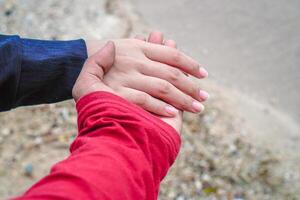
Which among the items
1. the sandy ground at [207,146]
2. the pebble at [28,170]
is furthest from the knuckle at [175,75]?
the pebble at [28,170]

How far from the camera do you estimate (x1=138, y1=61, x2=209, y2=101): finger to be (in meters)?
1.04

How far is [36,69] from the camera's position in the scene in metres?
1.05

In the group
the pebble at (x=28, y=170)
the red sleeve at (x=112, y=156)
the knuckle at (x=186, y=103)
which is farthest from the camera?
the pebble at (x=28, y=170)

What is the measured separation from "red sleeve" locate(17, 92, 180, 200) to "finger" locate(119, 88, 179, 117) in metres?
0.03

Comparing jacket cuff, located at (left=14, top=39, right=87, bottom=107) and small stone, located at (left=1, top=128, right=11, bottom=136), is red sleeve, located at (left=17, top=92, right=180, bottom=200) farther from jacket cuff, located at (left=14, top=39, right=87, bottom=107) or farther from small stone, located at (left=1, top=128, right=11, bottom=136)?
small stone, located at (left=1, top=128, right=11, bottom=136)

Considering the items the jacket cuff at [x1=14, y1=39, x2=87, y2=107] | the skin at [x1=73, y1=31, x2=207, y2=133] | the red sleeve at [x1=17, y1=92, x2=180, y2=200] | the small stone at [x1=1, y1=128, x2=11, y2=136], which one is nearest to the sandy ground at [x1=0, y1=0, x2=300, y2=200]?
the small stone at [x1=1, y1=128, x2=11, y2=136]

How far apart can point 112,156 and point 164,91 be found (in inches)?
11.8

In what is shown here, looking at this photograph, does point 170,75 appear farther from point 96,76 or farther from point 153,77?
point 96,76

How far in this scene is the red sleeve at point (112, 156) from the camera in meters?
0.66

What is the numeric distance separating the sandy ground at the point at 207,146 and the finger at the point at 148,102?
2.37 ft

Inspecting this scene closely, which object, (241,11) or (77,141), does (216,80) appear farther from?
(77,141)

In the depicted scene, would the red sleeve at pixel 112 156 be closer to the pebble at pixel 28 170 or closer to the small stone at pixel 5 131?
the pebble at pixel 28 170

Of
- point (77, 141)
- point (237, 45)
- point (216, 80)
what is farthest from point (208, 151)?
point (77, 141)

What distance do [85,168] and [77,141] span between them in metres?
0.11
